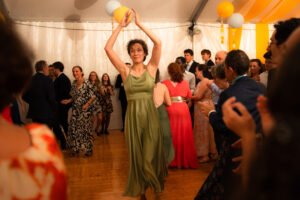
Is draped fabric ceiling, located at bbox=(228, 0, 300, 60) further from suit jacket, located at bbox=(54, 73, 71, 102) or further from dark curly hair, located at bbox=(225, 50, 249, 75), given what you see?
dark curly hair, located at bbox=(225, 50, 249, 75)

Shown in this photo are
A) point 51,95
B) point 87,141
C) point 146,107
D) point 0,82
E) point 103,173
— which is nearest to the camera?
point 0,82

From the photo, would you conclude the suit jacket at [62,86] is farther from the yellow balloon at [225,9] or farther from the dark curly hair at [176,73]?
the yellow balloon at [225,9]

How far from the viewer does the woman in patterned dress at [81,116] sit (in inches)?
195

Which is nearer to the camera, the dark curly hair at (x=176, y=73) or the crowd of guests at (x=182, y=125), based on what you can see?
the crowd of guests at (x=182, y=125)

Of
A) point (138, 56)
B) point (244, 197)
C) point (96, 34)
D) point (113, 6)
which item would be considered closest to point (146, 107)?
point (138, 56)

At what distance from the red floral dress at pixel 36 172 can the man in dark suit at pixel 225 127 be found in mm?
1100

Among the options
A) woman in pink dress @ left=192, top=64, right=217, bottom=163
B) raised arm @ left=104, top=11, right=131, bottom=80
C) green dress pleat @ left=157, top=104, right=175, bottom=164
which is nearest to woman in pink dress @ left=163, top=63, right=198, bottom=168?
woman in pink dress @ left=192, top=64, right=217, bottom=163

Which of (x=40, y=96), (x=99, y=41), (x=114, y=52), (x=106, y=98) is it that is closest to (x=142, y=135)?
(x=114, y=52)

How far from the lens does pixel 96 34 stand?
739 centimetres

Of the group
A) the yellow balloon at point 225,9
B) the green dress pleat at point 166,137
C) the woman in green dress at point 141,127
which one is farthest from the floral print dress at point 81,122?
the yellow balloon at point 225,9

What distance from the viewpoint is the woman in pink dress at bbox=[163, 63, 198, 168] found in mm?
4148

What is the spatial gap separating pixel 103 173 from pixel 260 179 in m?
3.61

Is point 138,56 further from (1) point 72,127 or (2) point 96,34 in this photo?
(2) point 96,34

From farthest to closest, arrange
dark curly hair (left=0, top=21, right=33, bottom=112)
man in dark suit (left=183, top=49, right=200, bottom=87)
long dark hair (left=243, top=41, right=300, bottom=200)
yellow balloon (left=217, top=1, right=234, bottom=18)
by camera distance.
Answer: man in dark suit (left=183, top=49, right=200, bottom=87) < yellow balloon (left=217, top=1, right=234, bottom=18) < dark curly hair (left=0, top=21, right=33, bottom=112) < long dark hair (left=243, top=41, right=300, bottom=200)
